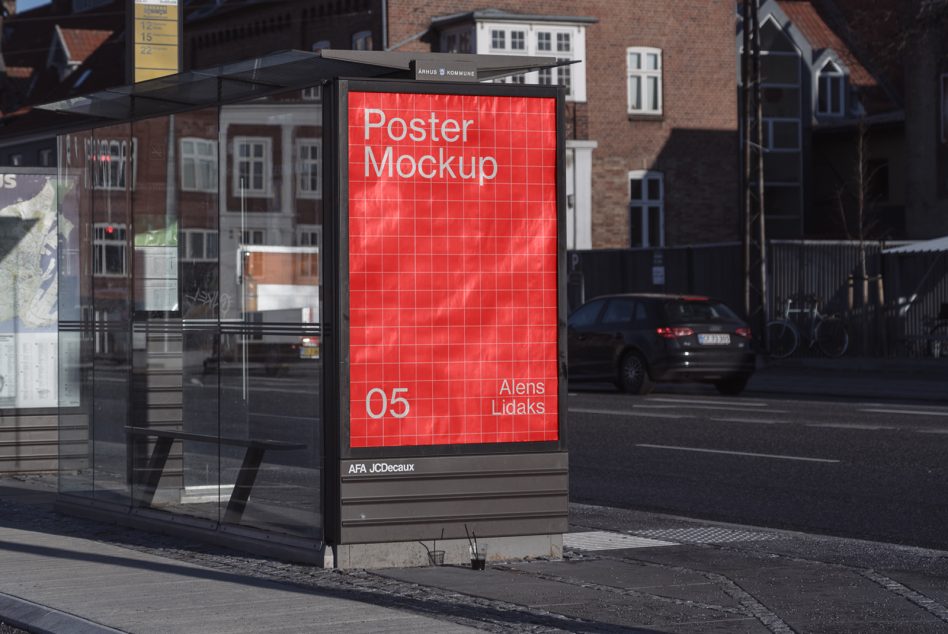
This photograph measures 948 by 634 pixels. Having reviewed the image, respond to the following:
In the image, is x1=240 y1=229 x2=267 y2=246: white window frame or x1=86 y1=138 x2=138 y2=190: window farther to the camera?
x1=86 y1=138 x2=138 y2=190: window

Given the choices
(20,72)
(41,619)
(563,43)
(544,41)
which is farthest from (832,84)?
(41,619)

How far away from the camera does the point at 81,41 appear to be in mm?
59625

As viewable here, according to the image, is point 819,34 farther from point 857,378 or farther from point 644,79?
point 857,378

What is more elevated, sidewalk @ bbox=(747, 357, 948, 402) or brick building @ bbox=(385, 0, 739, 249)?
brick building @ bbox=(385, 0, 739, 249)

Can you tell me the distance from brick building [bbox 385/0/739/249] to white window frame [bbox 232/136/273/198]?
35.3 metres

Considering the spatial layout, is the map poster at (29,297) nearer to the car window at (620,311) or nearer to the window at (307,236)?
the window at (307,236)

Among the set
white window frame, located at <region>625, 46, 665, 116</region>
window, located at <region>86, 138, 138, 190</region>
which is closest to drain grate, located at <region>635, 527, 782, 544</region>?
window, located at <region>86, 138, 138, 190</region>

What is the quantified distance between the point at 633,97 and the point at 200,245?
128ft

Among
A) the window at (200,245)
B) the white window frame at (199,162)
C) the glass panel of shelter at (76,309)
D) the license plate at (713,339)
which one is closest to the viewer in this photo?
the white window frame at (199,162)

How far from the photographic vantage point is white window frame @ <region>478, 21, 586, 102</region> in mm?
44031

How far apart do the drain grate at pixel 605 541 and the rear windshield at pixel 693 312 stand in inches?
576

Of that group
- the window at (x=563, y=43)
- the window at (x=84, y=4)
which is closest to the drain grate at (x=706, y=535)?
the window at (x=563, y=43)

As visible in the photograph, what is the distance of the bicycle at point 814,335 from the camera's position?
3338cm

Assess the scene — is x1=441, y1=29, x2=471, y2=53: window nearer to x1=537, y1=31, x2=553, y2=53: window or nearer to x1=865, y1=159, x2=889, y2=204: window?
x1=537, y1=31, x2=553, y2=53: window
